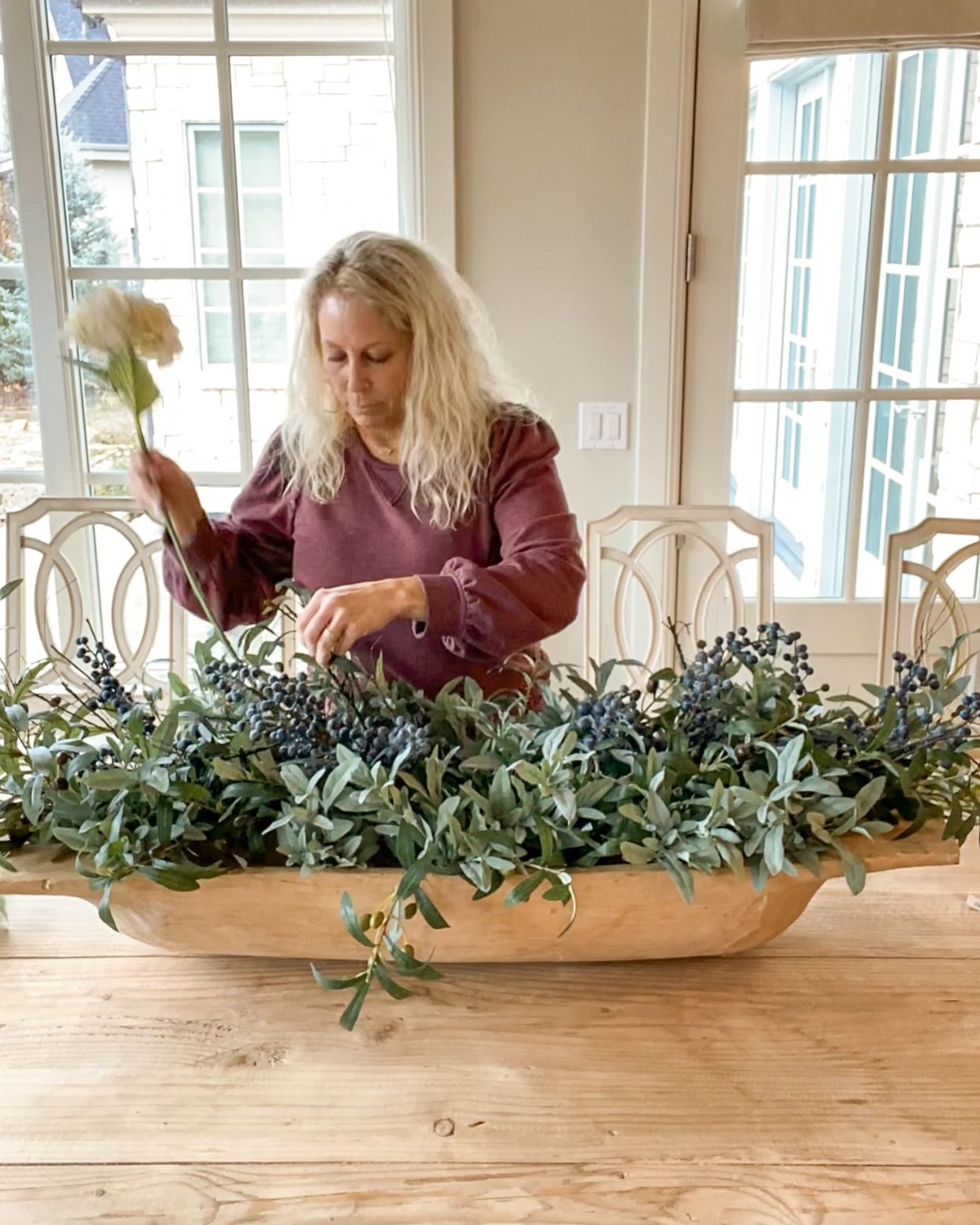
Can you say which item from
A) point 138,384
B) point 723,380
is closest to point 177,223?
point 723,380

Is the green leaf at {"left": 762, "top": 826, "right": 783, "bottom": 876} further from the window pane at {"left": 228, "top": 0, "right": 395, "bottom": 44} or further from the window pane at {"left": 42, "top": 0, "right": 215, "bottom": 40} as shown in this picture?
the window pane at {"left": 42, "top": 0, "right": 215, "bottom": 40}

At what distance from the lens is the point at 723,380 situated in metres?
2.35

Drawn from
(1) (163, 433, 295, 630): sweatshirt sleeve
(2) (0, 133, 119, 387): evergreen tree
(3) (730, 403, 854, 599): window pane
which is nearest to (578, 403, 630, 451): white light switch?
(3) (730, 403, 854, 599): window pane

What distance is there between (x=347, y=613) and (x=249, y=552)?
0.53 metres

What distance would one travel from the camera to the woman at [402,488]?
1308 mm

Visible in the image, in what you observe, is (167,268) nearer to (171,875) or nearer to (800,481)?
(800,481)

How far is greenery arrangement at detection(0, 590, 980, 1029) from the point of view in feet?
2.64

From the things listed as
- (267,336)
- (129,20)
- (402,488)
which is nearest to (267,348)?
(267,336)

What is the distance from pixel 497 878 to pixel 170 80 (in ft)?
6.91

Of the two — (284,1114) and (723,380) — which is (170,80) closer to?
(723,380)

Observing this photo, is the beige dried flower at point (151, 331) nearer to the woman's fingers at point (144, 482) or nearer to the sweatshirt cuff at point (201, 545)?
the woman's fingers at point (144, 482)

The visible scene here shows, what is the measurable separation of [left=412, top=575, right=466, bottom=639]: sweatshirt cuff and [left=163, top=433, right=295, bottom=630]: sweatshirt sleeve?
36 centimetres

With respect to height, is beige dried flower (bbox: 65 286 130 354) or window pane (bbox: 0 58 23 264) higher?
window pane (bbox: 0 58 23 264)

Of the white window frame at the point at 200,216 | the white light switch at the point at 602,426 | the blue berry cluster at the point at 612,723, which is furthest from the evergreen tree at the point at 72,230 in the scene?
the blue berry cluster at the point at 612,723
